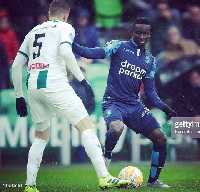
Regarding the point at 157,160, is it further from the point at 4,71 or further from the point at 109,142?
the point at 4,71

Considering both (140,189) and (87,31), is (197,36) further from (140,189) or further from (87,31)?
(140,189)

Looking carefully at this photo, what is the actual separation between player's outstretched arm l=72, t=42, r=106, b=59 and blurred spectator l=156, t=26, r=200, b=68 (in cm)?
239

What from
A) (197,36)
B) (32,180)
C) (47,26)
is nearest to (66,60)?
(47,26)

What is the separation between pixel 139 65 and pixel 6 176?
2429 mm

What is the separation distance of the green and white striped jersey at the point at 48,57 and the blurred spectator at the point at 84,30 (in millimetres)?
2520

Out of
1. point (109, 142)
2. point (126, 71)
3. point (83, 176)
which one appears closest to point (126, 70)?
point (126, 71)

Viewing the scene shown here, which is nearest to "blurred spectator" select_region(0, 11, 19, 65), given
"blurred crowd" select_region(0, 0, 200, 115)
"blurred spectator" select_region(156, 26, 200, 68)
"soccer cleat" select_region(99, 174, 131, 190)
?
"blurred crowd" select_region(0, 0, 200, 115)

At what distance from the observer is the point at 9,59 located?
8250 mm

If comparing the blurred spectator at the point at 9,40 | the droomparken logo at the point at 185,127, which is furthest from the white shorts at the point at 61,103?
the blurred spectator at the point at 9,40

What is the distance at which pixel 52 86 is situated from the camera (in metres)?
5.41

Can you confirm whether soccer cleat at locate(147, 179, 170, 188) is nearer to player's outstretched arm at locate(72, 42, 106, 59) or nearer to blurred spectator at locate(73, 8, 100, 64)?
player's outstretched arm at locate(72, 42, 106, 59)

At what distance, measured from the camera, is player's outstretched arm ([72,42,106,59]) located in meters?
5.86

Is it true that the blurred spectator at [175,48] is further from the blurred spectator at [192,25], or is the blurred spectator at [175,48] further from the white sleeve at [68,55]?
the white sleeve at [68,55]

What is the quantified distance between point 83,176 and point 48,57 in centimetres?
261
